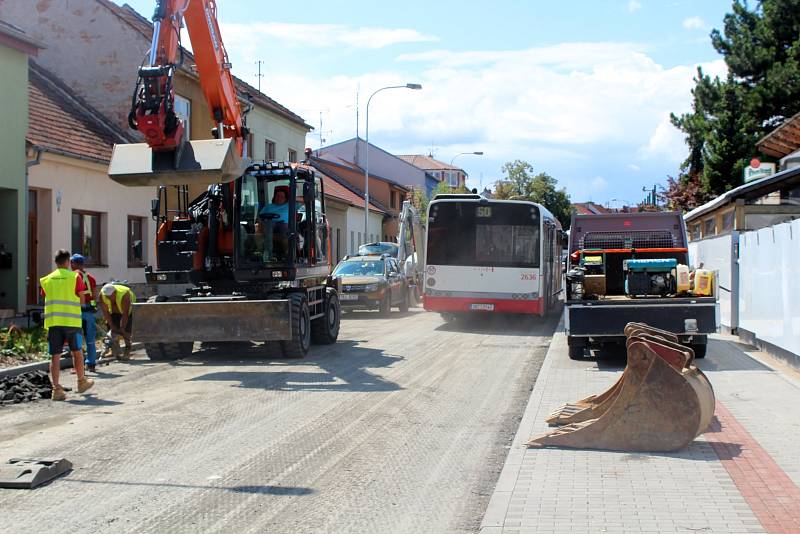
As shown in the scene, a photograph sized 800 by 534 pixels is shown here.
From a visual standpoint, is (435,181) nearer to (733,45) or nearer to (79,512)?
(733,45)

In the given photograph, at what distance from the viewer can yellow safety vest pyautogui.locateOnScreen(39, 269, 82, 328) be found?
35.5 ft

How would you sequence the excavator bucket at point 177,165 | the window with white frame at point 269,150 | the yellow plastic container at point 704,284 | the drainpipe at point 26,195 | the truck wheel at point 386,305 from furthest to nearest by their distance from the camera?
the window with white frame at point 269,150, the truck wheel at point 386,305, the drainpipe at point 26,195, the yellow plastic container at point 704,284, the excavator bucket at point 177,165

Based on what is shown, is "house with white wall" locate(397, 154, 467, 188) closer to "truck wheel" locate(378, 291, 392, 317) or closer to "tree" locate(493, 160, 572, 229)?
"tree" locate(493, 160, 572, 229)

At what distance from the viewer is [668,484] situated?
629 centimetres

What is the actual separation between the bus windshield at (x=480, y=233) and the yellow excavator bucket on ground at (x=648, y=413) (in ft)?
41.2

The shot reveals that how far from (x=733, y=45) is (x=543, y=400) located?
26480 mm

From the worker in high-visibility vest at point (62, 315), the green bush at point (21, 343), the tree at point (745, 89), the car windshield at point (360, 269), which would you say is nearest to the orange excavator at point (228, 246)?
the green bush at point (21, 343)

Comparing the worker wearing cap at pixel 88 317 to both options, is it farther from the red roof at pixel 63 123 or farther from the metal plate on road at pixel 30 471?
the red roof at pixel 63 123

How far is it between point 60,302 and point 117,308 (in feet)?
11.5

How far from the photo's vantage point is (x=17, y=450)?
7824mm

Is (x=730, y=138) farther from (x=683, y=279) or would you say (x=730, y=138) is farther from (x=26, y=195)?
(x=26, y=195)

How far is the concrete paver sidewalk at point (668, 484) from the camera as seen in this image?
543 centimetres

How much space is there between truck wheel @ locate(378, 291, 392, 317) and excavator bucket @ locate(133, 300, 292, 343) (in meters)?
11.3

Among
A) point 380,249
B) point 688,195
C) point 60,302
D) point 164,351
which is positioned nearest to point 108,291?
point 164,351
